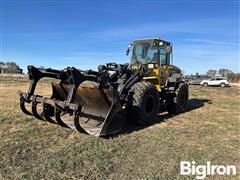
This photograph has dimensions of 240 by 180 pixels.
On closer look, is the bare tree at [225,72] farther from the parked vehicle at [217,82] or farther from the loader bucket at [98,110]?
the loader bucket at [98,110]

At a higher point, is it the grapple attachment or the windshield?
the windshield

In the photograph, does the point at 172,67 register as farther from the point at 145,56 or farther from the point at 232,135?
the point at 232,135

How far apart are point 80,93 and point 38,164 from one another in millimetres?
3099

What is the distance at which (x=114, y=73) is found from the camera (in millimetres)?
7945

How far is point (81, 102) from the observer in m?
7.64

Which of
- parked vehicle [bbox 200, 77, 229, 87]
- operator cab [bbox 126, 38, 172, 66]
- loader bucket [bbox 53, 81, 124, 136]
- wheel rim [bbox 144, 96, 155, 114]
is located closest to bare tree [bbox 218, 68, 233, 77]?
parked vehicle [bbox 200, 77, 229, 87]

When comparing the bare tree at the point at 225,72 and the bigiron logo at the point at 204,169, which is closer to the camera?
the bigiron logo at the point at 204,169

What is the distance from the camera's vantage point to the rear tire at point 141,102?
722cm

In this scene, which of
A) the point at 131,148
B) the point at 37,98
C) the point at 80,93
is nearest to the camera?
the point at 131,148

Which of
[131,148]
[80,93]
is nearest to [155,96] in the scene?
[80,93]

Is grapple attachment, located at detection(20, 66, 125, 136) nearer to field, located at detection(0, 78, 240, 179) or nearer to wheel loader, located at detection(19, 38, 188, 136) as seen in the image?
wheel loader, located at detection(19, 38, 188, 136)

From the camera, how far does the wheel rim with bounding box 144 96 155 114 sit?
25.5 ft

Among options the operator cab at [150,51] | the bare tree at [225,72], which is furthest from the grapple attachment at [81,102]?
the bare tree at [225,72]

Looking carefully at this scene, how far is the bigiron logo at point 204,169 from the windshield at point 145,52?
5.09 m
